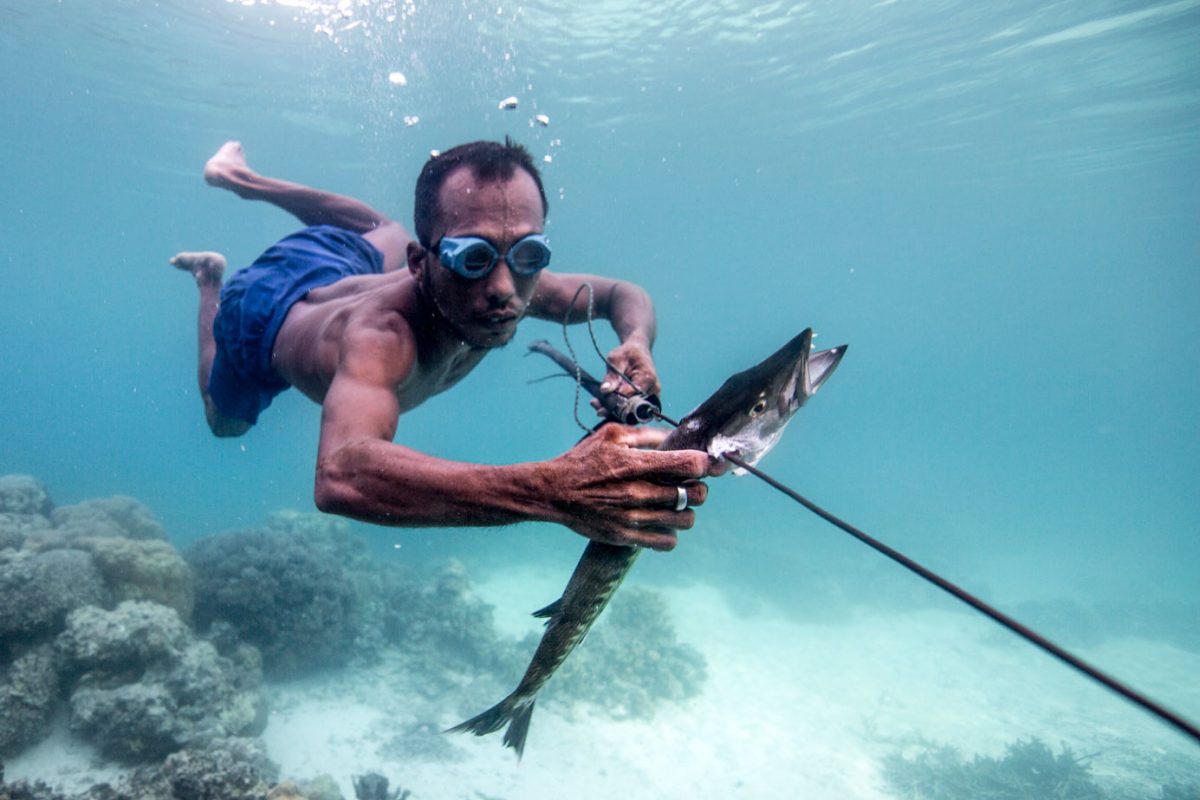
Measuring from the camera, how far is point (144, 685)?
21.1 ft

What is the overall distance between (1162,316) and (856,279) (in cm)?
4325

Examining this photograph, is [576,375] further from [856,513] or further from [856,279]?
[856,279]

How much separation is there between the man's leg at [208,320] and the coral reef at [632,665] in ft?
26.7

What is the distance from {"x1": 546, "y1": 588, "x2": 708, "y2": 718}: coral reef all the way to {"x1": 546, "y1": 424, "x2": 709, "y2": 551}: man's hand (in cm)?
1090

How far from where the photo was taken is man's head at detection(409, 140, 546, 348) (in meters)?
3.08

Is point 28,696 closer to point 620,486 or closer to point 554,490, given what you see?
point 554,490

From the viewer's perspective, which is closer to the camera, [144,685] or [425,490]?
[425,490]

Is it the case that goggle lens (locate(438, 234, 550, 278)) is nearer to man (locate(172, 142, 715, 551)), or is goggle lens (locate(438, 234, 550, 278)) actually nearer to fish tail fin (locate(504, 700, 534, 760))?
man (locate(172, 142, 715, 551))

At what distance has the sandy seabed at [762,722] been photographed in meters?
8.75

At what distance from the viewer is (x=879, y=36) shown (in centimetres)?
1803

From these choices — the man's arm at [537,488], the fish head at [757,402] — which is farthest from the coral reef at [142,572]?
the fish head at [757,402]

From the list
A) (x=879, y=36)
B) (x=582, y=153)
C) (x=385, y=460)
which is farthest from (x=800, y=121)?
(x=385, y=460)

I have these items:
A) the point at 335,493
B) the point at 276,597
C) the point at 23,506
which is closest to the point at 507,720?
the point at 335,493

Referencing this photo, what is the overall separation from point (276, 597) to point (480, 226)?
9.10 m
